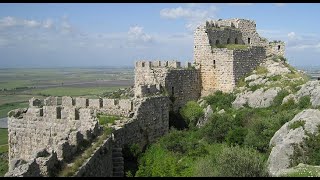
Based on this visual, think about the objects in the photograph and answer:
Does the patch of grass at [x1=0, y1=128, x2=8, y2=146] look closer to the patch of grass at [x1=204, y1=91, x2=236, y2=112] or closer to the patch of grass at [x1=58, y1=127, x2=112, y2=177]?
the patch of grass at [x1=204, y1=91, x2=236, y2=112]

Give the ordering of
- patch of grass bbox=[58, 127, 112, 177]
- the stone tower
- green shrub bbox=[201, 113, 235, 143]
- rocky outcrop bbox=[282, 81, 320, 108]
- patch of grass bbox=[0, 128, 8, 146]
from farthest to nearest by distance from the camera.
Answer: patch of grass bbox=[0, 128, 8, 146] < the stone tower < green shrub bbox=[201, 113, 235, 143] < rocky outcrop bbox=[282, 81, 320, 108] < patch of grass bbox=[58, 127, 112, 177]

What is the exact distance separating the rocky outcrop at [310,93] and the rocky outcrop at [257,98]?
892 mm

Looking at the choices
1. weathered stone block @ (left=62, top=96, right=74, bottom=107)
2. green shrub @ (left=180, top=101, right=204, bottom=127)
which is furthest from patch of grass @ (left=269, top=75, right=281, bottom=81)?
weathered stone block @ (left=62, top=96, right=74, bottom=107)

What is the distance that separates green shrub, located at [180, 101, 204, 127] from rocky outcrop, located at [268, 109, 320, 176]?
5.84 meters

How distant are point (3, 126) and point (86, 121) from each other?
6686cm

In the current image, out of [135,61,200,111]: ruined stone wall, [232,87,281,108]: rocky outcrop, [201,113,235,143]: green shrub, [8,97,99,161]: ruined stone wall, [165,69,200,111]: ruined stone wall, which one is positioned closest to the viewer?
[8,97,99,161]: ruined stone wall

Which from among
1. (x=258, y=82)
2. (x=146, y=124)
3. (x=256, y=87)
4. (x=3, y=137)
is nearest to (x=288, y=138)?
(x=146, y=124)

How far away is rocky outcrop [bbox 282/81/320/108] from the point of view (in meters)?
18.7

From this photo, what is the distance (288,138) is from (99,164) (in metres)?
6.74

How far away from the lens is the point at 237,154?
13.4 meters

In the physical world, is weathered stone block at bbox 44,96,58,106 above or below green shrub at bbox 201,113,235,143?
above

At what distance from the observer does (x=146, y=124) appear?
19.2m

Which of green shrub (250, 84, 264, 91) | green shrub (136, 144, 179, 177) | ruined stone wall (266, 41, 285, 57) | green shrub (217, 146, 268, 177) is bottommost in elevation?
green shrub (136, 144, 179, 177)

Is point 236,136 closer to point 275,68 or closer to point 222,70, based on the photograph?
point 222,70
